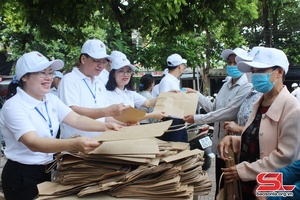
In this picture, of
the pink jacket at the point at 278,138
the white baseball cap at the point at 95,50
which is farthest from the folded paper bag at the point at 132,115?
the white baseball cap at the point at 95,50

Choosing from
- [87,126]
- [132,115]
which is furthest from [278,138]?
[87,126]

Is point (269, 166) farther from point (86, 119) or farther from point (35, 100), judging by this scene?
point (35, 100)

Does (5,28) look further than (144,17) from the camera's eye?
Yes

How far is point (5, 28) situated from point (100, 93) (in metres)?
7.85

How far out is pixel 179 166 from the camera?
191 cm

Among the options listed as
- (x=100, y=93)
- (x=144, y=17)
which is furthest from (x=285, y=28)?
(x=100, y=93)

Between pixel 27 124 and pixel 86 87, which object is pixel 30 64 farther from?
pixel 86 87

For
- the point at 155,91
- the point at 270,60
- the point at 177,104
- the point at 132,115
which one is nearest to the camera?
the point at 270,60

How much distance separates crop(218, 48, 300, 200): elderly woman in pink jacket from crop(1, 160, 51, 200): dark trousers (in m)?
1.18

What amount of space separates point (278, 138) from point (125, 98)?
6.38ft

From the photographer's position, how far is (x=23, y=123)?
2.13m

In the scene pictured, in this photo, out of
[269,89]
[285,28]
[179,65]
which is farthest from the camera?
[285,28]

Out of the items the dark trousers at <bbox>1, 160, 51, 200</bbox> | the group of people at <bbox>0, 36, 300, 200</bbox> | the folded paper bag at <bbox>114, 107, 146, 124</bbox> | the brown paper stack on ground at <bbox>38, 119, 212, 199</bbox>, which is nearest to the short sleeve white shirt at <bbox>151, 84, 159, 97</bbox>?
the group of people at <bbox>0, 36, 300, 200</bbox>

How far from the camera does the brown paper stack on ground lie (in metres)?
1.77
